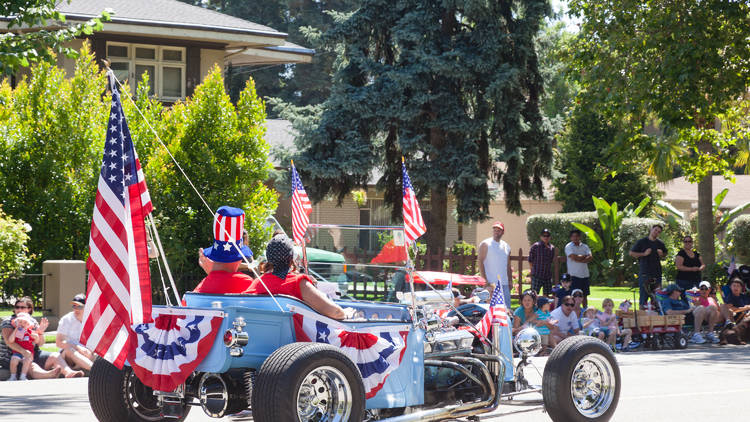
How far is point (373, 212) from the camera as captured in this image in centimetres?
3731

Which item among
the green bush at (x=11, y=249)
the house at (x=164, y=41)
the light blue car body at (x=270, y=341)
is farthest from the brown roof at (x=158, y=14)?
the light blue car body at (x=270, y=341)

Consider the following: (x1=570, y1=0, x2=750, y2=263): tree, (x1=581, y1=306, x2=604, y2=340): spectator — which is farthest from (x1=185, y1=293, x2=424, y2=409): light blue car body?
(x1=570, y1=0, x2=750, y2=263): tree

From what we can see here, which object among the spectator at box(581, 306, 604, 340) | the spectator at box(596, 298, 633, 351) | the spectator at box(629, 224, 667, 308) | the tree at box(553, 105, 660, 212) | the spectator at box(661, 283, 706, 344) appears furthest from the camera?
the tree at box(553, 105, 660, 212)

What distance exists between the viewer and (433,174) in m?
24.3

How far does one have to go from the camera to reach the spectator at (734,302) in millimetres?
17266

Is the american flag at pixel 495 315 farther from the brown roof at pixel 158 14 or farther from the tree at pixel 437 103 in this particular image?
the brown roof at pixel 158 14

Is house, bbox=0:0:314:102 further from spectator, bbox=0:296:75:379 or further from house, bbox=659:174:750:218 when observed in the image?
house, bbox=659:174:750:218

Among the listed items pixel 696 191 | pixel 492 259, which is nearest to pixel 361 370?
pixel 492 259

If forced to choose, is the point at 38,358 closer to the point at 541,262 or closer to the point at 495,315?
the point at 495,315

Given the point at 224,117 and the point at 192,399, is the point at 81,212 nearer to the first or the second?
the point at 224,117

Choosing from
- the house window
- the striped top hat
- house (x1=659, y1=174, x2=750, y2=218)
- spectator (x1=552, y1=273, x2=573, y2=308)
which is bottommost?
spectator (x1=552, y1=273, x2=573, y2=308)

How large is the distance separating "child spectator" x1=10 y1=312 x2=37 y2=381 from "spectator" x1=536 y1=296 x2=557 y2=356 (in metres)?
6.59

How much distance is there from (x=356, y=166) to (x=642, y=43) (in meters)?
7.77

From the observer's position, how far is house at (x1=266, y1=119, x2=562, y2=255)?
32.1m
